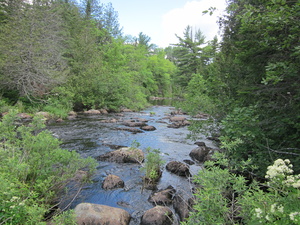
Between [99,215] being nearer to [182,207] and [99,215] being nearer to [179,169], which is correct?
[182,207]

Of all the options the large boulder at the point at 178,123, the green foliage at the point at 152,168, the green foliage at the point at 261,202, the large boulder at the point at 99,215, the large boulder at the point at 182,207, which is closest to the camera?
the green foliage at the point at 261,202

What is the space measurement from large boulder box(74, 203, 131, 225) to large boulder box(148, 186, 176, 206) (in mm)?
820

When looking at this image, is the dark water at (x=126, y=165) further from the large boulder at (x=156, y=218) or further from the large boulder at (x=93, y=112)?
the large boulder at (x=93, y=112)

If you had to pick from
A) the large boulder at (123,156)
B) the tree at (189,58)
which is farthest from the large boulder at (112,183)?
the tree at (189,58)

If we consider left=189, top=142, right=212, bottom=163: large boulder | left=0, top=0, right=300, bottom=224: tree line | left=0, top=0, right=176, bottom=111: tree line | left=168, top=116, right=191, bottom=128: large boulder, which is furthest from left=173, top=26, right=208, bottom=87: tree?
left=189, top=142, right=212, bottom=163: large boulder

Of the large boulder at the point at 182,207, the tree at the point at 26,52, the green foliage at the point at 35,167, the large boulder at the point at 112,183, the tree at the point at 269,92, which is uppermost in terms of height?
the tree at the point at 26,52

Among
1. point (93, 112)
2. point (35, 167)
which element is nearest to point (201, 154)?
point (35, 167)

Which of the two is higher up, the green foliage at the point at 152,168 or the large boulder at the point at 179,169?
the green foliage at the point at 152,168

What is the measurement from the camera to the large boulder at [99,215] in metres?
3.46

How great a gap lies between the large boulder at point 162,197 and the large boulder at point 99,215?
82 cm

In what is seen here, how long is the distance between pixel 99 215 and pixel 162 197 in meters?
1.58

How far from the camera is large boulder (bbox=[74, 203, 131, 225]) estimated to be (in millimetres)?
3459

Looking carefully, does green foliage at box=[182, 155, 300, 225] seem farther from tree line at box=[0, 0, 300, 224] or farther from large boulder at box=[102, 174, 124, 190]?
large boulder at box=[102, 174, 124, 190]

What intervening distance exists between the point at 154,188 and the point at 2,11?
22.6 meters
